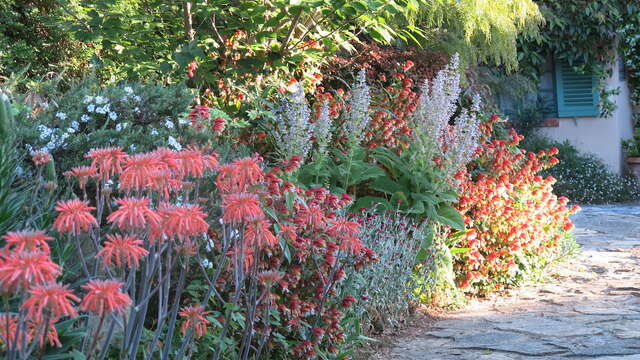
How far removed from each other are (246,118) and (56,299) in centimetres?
443

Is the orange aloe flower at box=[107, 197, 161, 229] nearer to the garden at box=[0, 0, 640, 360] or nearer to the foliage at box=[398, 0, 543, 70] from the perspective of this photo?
the garden at box=[0, 0, 640, 360]

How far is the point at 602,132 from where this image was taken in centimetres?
1230

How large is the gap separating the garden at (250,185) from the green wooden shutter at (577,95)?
4153mm

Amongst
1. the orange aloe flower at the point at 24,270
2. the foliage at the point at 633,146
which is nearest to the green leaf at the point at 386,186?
the orange aloe flower at the point at 24,270

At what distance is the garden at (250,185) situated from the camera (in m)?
1.88

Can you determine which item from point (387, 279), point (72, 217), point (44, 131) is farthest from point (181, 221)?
point (387, 279)

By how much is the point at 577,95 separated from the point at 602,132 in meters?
0.77

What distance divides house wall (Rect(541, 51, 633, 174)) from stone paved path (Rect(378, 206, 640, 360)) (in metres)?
6.10

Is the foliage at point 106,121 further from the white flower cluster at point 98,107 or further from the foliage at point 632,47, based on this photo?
the foliage at point 632,47

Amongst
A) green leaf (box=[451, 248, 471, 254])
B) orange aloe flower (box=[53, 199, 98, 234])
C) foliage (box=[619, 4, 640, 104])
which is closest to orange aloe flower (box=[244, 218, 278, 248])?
orange aloe flower (box=[53, 199, 98, 234])

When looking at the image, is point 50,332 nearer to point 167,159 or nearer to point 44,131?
point 167,159

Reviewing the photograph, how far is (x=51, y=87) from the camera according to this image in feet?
14.2

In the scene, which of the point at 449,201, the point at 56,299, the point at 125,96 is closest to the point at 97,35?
the point at 125,96

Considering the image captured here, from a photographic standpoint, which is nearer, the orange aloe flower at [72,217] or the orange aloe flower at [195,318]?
the orange aloe flower at [72,217]
